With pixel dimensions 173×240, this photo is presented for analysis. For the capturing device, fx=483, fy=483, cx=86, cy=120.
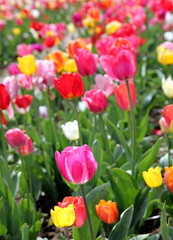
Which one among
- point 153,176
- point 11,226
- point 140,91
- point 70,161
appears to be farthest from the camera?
point 140,91

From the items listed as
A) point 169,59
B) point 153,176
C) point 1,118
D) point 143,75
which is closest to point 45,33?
point 143,75

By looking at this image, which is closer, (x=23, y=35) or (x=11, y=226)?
(x=11, y=226)

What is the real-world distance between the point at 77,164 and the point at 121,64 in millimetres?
581

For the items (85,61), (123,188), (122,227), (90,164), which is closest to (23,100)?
(85,61)

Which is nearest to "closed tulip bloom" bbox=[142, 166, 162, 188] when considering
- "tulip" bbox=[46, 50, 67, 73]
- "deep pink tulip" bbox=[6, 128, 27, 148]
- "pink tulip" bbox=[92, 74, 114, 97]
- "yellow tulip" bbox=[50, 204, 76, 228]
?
"yellow tulip" bbox=[50, 204, 76, 228]

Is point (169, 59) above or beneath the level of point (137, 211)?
above

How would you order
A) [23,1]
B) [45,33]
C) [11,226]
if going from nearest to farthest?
1. [11,226]
2. [45,33]
3. [23,1]

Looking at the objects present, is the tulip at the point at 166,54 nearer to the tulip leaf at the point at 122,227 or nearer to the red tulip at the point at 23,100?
the red tulip at the point at 23,100

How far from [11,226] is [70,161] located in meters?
0.69

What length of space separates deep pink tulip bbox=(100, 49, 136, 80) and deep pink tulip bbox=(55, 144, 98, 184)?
1.75 ft

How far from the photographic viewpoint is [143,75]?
3.59m

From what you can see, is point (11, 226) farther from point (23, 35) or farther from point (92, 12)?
point (23, 35)

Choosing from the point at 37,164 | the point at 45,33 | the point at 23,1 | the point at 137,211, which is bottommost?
the point at 137,211

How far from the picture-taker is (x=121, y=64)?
1.72 m
